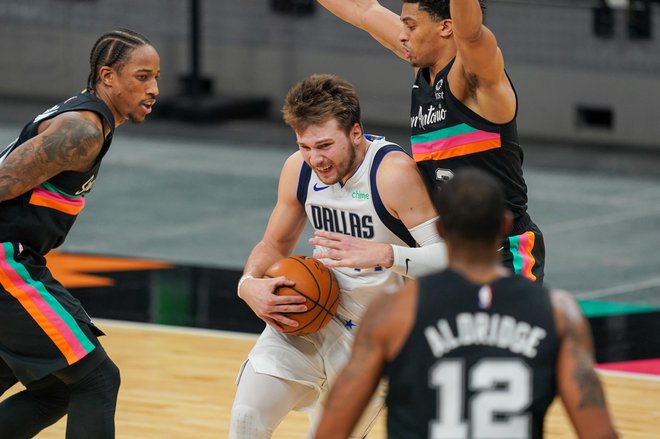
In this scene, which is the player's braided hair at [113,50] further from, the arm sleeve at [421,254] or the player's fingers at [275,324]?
the arm sleeve at [421,254]

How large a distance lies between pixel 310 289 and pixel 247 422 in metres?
0.52

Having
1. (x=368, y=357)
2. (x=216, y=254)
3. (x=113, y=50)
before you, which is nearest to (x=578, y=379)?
(x=368, y=357)

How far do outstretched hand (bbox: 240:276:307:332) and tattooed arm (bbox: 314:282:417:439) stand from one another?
1.48 meters

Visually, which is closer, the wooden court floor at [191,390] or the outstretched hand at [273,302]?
the outstretched hand at [273,302]

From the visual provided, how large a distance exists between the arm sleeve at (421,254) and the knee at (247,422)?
71cm

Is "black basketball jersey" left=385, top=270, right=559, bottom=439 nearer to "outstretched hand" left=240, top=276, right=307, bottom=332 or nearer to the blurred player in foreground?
the blurred player in foreground

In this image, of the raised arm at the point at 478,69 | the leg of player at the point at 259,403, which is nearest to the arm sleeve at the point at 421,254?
the raised arm at the point at 478,69

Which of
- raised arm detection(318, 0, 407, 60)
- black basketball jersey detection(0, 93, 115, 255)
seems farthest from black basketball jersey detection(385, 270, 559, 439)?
raised arm detection(318, 0, 407, 60)

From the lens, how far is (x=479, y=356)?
3.39 m

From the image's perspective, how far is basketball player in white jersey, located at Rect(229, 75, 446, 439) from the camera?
494 centimetres

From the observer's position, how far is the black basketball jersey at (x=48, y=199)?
4.89 meters

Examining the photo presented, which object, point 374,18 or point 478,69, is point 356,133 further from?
point 374,18

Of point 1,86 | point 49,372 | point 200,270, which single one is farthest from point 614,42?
point 49,372

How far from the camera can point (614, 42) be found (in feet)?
46.7
